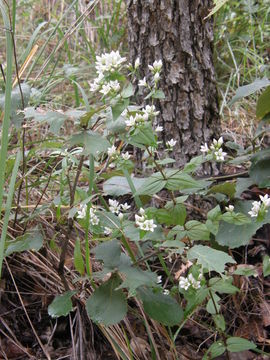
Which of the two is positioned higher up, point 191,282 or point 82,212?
point 82,212

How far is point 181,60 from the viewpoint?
5.39ft

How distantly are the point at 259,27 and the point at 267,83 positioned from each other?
52.6 inches

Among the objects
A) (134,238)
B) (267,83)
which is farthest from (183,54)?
(134,238)

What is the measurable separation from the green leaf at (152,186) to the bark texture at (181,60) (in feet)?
1.82

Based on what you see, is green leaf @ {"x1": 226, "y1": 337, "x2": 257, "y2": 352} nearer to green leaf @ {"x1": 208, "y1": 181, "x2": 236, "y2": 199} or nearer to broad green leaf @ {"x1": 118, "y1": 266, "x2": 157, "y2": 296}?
broad green leaf @ {"x1": 118, "y1": 266, "x2": 157, "y2": 296}

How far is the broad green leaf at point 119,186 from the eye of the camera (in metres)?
1.35

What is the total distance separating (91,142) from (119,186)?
374 mm

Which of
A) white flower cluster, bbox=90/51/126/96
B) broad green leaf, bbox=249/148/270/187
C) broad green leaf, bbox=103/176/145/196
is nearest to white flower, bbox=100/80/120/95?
white flower cluster, bbox=90/51/126/96

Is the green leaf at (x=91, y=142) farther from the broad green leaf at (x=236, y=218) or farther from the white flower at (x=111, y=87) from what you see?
the broad green leaf at (x=236, y=218)

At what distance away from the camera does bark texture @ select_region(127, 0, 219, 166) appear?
1.62m

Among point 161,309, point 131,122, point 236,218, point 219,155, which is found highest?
point 131,122

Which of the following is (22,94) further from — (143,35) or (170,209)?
(143,35)

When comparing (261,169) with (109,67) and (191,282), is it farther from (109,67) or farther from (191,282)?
(109,67)

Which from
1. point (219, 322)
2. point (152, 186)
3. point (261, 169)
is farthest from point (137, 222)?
point (261, 169)
